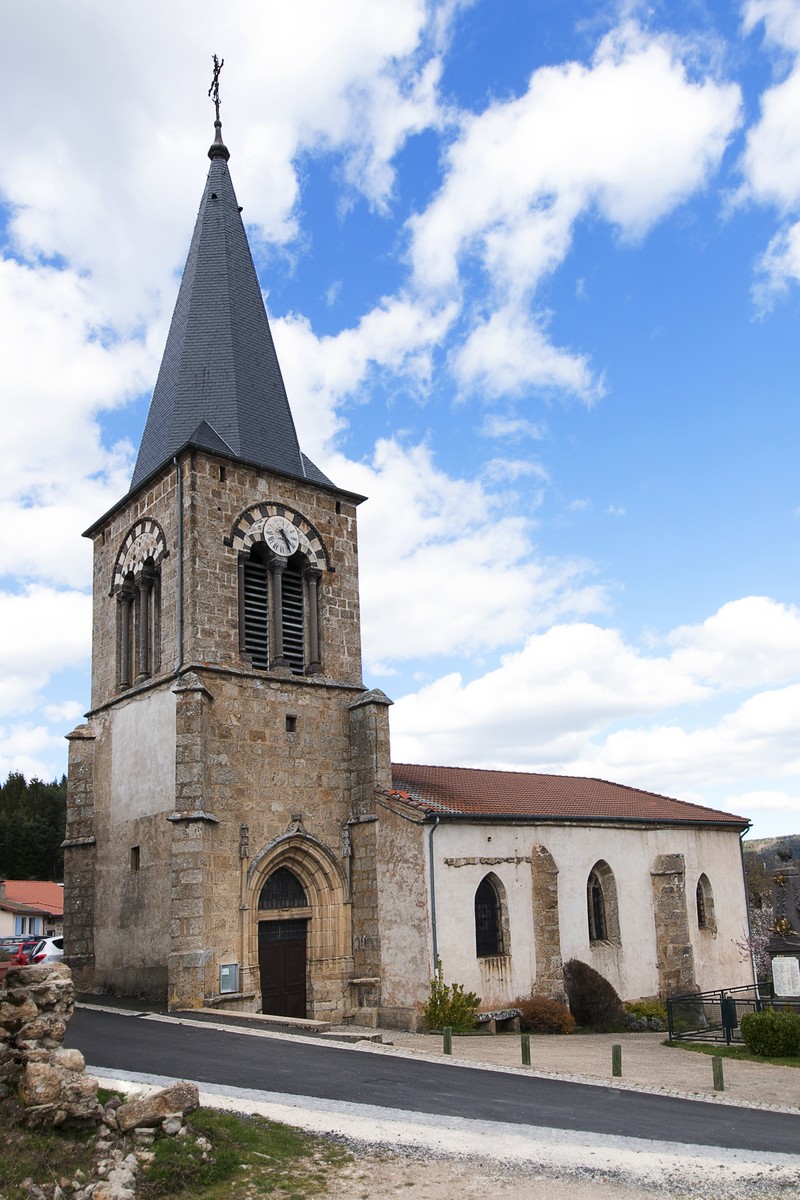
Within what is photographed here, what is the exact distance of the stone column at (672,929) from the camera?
25625mm

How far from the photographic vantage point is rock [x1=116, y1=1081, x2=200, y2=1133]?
9.05 m

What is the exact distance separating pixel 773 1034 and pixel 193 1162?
484 inches

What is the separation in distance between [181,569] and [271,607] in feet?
7.36

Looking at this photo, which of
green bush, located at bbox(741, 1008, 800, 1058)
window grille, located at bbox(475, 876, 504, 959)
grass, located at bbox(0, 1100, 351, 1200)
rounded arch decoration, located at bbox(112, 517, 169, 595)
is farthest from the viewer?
rounded arch decoration, located at bbox(112, 517, 169, 595)

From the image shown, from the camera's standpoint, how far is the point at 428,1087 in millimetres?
12992

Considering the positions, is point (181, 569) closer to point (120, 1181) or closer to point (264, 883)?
point (264, 883)

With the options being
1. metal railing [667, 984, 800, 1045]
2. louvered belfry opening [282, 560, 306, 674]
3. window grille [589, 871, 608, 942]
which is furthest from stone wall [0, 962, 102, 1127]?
window grille [589, 871, 608, 942]

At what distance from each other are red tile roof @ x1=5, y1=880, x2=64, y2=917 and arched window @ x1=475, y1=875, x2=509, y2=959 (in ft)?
122

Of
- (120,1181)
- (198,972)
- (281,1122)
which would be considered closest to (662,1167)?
(281,1122)

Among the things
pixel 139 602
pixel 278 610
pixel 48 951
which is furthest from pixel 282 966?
pixel 48 951

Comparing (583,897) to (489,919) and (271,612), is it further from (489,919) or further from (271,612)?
(271,612)

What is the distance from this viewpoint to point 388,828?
21703 millimetres

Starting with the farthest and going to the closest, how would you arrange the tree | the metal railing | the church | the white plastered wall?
the tree < the white plastered wall < the church < the metal railing

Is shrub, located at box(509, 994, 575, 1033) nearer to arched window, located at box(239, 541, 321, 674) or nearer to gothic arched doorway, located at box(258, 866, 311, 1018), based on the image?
gothic arched doorway, located at box(258, 866, 311, 1018)
